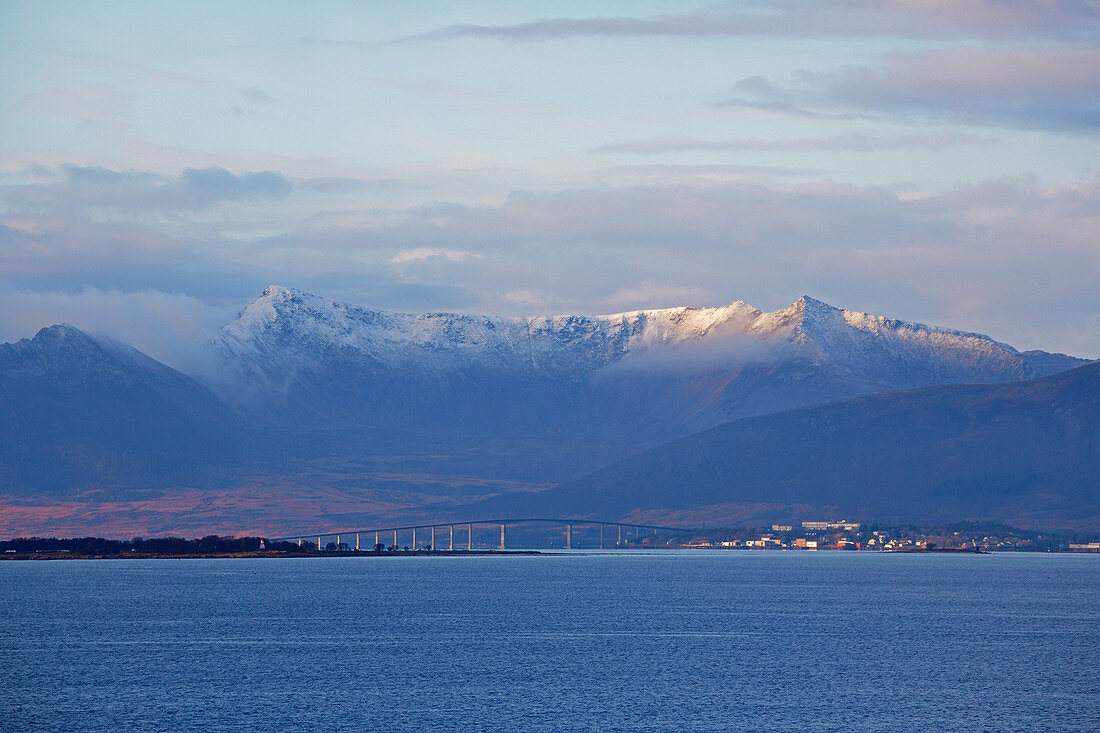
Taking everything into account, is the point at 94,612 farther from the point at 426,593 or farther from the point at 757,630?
the point at 757,630

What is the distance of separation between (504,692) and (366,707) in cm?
1038

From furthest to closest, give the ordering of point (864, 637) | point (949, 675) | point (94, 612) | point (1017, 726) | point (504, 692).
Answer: point (94, 612)
point (864, 637)
point (949, 675)
point (504, 692)
point (1017, 726)

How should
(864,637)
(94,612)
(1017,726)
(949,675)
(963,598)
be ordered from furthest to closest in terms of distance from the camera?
(963,598), (94,612), (864,637), (949,675), (1017,726)

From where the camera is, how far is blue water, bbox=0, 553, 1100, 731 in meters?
90.9

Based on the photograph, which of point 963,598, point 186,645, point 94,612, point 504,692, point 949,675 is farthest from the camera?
point 963,598

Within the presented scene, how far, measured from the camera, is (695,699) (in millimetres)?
97438

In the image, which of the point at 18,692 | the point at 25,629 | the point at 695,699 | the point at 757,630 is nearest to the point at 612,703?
the point at 695,699

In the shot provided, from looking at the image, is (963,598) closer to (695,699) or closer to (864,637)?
(864,637)

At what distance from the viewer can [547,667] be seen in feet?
372

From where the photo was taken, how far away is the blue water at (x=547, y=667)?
90875 mm

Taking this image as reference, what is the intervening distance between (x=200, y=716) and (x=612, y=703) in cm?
2504

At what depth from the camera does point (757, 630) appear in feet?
463

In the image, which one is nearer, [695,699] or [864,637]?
[695,699]

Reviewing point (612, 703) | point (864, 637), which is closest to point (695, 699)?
point (612, 703)
